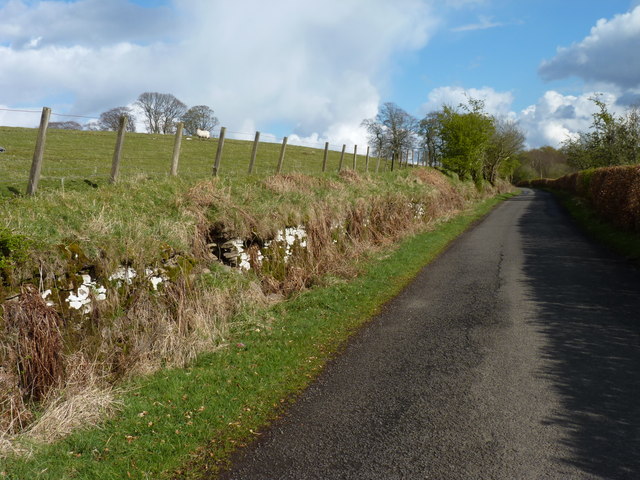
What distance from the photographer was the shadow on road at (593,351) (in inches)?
161

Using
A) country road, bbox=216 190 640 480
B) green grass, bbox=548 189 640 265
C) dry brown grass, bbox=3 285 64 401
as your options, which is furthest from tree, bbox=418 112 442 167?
dry brown grass, bbox=3 285 64 401

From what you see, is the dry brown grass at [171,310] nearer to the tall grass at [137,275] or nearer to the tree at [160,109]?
the tall grass at [137,275]

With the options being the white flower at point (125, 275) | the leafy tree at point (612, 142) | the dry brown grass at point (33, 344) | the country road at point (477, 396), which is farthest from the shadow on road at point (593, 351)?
the leafy tree at point (612, 142)

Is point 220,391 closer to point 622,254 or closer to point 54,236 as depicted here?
point 54,236

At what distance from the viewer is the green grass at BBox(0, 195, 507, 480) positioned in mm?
3896

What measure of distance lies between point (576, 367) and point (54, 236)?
7018mm

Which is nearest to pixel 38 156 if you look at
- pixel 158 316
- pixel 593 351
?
pixel 158 316

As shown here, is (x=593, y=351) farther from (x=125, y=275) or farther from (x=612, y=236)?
(x=612, y=236)

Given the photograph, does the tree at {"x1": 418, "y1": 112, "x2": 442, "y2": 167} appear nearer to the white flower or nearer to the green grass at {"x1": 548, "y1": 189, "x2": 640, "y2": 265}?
the green grass at {"x1": 548, "y1": 189, "x2": 640, "y2": 265}

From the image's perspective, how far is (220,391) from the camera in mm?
5223

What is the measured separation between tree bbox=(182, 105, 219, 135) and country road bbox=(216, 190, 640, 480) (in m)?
54.7

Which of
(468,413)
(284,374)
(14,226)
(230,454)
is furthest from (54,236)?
(468,413)

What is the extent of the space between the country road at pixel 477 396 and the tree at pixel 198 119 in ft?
180

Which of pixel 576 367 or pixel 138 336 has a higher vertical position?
pixel 576 367
